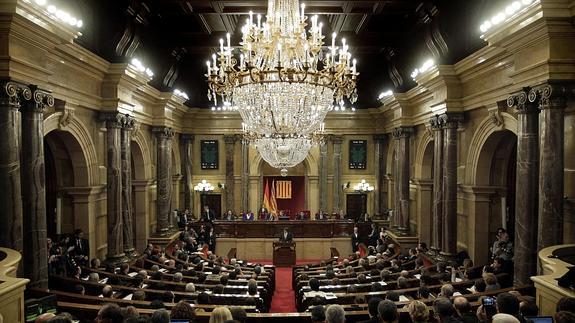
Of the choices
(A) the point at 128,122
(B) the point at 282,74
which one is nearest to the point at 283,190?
(A) the point at 128,122

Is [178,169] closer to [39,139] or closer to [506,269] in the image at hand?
[39,139]

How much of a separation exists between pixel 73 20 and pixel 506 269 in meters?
12.6

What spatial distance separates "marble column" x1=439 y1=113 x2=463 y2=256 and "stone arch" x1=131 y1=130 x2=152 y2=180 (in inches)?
436

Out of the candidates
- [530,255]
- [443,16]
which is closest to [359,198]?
[443,16]

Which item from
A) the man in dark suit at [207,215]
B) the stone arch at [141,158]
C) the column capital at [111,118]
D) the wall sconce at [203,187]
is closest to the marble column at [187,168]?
the wall sconce at [203,187]

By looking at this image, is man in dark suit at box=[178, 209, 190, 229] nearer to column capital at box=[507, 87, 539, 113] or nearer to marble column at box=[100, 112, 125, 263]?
marble column at box=[100, 112, 125, 263]

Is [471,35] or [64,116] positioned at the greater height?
[471,35]

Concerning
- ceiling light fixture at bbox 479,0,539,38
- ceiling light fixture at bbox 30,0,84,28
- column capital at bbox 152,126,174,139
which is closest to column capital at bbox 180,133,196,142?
column capital at bbox 152,126,174,139

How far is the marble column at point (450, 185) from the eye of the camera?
13.0 metres

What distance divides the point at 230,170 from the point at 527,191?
55.4ft

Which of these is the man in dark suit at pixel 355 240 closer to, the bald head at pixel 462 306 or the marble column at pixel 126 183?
the marble column at pixel 126 183

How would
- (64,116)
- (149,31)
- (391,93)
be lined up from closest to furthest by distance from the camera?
(64,116)
(149,31)
(391,93)

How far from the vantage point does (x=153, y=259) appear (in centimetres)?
1373

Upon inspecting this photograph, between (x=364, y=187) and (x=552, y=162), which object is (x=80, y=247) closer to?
(x=552, y=162)
